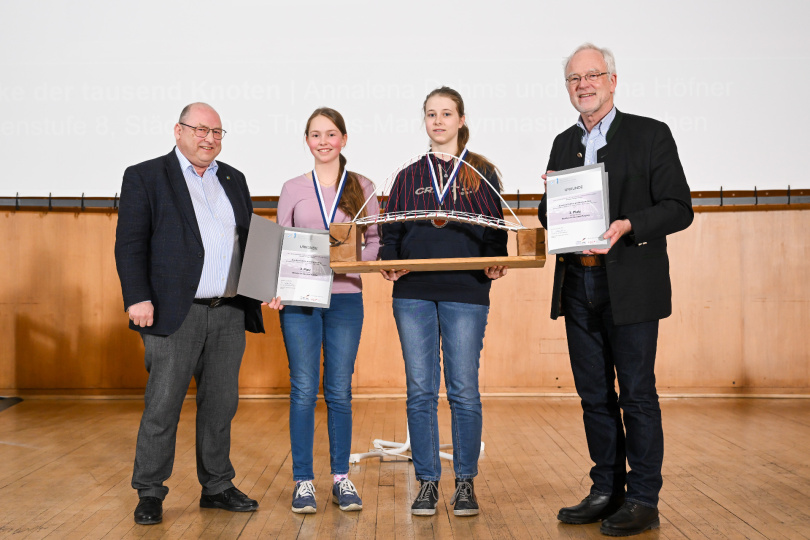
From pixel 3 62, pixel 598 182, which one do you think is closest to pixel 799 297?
pixel 598 182

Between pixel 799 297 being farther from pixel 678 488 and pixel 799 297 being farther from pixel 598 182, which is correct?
pixel 598 182

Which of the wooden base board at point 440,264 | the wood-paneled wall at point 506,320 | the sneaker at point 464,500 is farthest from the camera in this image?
the wood-paneled wall at point 506,320

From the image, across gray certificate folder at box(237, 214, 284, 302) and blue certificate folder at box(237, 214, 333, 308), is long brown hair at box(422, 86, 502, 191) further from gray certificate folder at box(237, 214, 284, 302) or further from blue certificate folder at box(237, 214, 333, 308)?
gray certificate folder at box(237, 214, 284, 302)

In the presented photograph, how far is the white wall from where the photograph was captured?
491 cm

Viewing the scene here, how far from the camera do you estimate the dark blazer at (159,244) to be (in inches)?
92.0

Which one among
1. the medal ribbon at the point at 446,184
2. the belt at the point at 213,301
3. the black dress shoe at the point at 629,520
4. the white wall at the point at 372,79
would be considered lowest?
the black dress shoe at the point at 629,520

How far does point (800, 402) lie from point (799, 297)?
729 mm

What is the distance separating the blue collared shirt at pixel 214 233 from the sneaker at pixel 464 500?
1052 millimetres

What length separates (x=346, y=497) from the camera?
243cm

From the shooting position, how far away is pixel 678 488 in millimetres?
2662

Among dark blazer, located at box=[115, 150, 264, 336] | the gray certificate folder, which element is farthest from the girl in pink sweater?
dark blazer, located at box=[115, 150, 264, 336]

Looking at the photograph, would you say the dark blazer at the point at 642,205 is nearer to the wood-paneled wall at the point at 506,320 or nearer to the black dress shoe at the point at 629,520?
the black dress shoe at the point at 629,520

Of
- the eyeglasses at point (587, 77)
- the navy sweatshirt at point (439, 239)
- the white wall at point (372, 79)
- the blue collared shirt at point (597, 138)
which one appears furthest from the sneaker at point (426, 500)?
the white wall at point (372, 79)


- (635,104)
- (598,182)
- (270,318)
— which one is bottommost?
(270,318)
